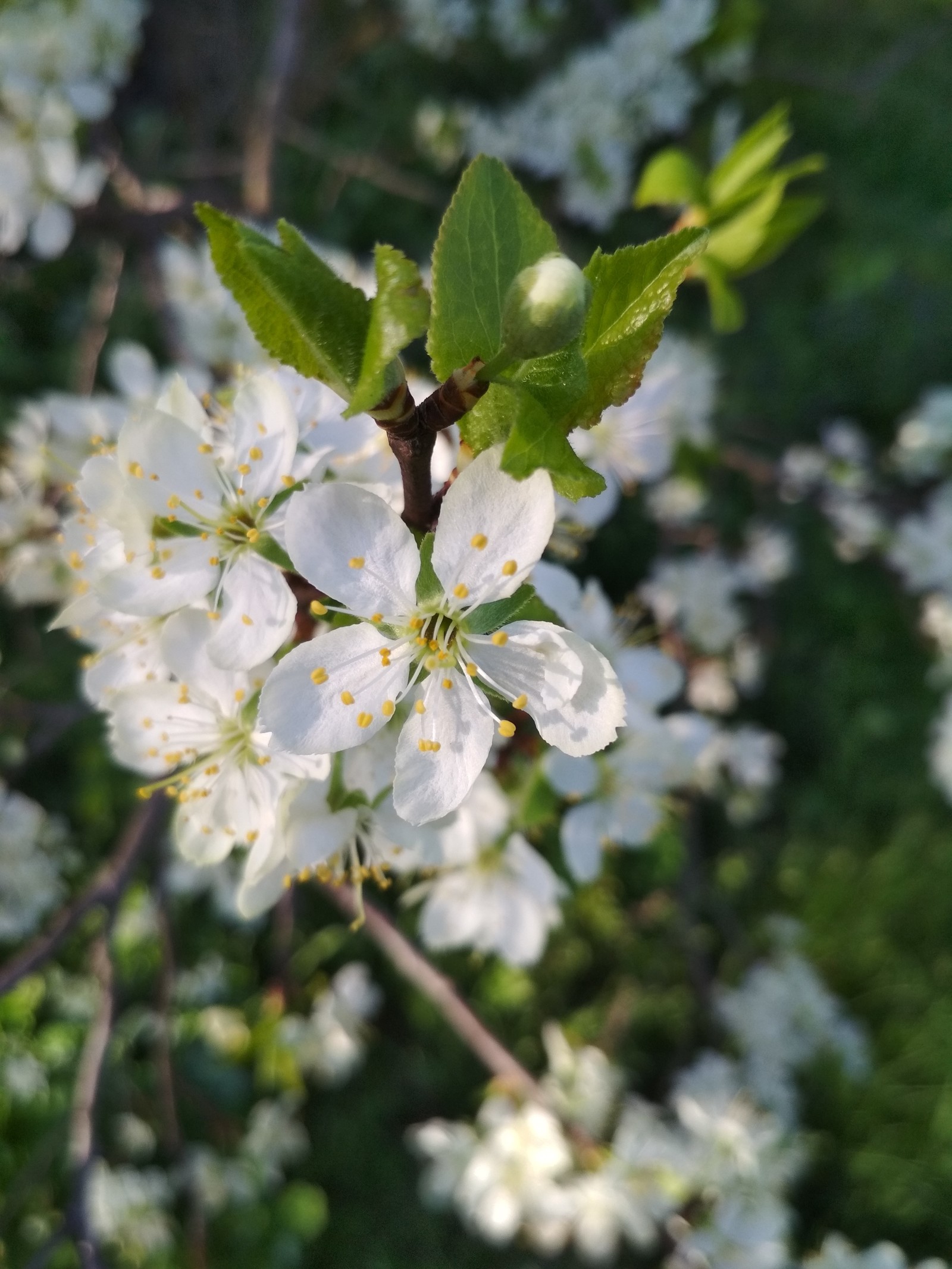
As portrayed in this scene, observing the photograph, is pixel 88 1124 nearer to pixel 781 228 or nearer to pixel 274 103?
pixel 781 228

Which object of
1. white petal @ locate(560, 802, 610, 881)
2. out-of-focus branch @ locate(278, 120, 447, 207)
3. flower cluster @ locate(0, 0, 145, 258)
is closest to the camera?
white petal @ locate(560, 802, 610, 881)

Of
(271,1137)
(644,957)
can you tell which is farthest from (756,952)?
(271,1137)

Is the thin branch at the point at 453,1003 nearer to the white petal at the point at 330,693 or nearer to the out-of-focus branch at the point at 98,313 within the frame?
the white petal at the point at 330,693

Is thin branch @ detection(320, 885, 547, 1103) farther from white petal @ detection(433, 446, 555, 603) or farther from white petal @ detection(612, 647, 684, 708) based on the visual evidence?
white petal @ detection(433, 446, 555, 603)

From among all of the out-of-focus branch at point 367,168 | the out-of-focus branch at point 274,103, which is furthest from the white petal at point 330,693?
the out-of-focus branch at point 367,168

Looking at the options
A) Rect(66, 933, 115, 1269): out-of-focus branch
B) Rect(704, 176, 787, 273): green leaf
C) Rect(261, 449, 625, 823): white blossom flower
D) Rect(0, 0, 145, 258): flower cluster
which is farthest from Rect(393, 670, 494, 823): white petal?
Rect(0, 0, 145, 258): flower cluster

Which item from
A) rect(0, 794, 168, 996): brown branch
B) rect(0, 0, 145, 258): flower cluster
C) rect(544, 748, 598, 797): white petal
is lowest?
rect(0, 794, 168, 996): brown branch
